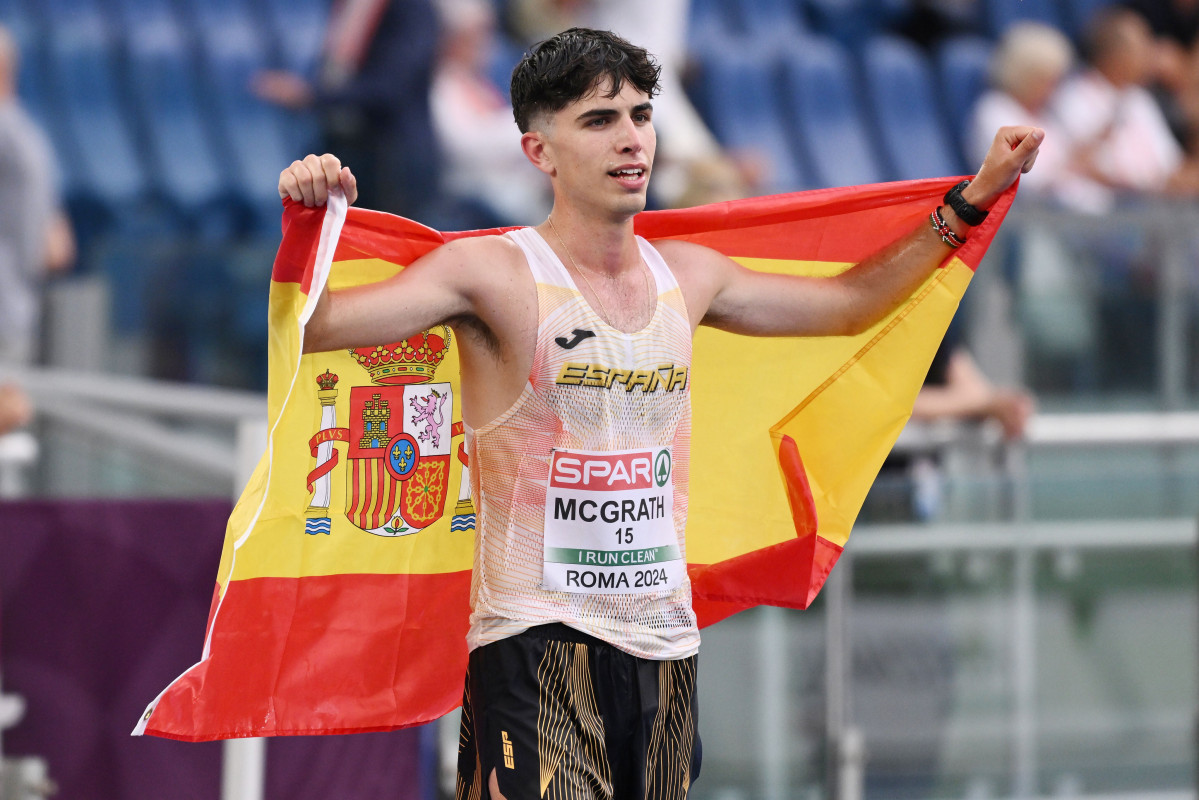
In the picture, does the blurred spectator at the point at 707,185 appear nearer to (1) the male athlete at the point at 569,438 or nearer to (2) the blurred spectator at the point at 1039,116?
(2) the blurred spectator at the point at 1039,116

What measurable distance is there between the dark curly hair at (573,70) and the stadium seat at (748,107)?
6.78 metres

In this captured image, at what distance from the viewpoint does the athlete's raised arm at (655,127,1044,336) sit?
348 cm

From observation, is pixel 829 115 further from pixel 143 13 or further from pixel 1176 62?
pixel 143 13

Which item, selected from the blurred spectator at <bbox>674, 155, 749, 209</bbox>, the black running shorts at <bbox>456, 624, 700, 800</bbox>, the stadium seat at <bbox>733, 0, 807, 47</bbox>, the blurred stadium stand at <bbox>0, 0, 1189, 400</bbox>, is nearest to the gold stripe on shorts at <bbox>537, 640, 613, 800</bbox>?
the black running shorts at <bbox>456, 624, 700, 800</bbox>

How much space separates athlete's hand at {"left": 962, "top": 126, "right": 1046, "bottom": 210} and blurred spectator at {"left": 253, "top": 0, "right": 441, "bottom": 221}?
4.18 metres

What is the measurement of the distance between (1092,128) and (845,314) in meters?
5.86

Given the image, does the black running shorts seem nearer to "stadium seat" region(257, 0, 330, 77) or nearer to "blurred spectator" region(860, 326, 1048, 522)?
"blurred spectator" region(860, 326, 1048, 522)

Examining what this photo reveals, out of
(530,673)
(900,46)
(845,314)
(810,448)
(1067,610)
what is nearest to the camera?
(530,673)

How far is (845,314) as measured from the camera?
368 centimetres

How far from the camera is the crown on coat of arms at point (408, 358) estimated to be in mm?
3525

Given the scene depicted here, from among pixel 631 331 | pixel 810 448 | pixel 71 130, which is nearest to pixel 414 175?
pixel 71 130

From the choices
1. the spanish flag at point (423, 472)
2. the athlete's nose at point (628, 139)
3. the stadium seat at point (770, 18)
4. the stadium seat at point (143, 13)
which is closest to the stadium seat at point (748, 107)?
the stadium seat at point (770, 18)

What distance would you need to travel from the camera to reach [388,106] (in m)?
7.50

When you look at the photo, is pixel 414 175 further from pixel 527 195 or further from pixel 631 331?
pixel 631 331
